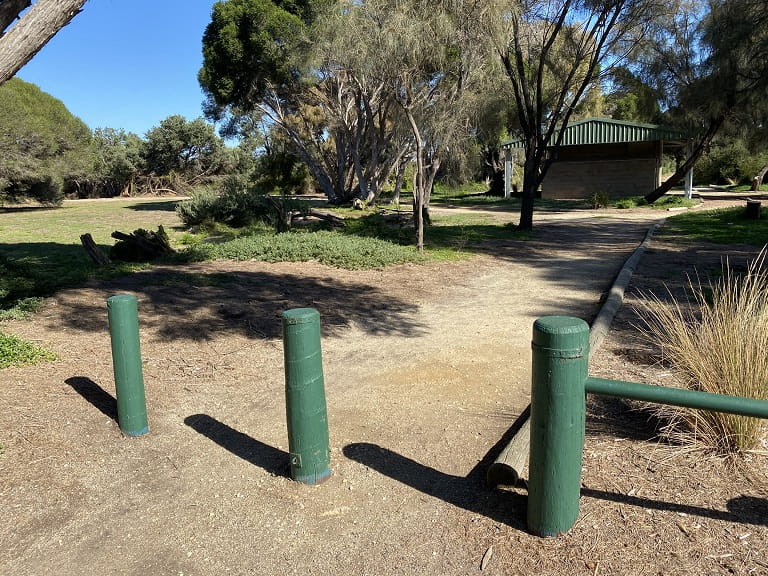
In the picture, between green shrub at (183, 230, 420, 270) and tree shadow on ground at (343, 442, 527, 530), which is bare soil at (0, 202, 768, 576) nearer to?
tree shadow on ground at (343, 442, 527, 530)

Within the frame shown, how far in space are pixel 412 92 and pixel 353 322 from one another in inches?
291

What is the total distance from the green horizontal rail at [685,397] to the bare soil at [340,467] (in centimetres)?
69

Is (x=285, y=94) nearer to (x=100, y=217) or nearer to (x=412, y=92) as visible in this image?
(x=100, y=217)

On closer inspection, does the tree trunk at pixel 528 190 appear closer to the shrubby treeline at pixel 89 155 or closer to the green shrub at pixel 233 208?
the green shrub at pixel 233 208

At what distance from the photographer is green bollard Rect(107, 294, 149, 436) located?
13.1 feet

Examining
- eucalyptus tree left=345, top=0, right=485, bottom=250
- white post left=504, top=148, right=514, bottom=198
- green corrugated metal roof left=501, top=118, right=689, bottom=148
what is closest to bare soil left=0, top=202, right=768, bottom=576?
eucalyptus tree left=345, top=0, right=485, bottom=250

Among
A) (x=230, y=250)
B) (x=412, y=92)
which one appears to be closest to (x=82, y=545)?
(x=230, y=250)

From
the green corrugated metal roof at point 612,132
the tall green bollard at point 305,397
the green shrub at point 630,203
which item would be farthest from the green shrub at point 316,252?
the green corrugated metal roof at point 612,132

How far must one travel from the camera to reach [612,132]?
31.9 meters

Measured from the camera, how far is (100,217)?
24938mm

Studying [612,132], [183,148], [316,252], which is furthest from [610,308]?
[183,148]

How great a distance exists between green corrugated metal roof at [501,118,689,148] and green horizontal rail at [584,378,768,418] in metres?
30.9

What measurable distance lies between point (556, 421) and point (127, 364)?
2890 mm

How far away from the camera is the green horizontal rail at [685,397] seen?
2.36m
